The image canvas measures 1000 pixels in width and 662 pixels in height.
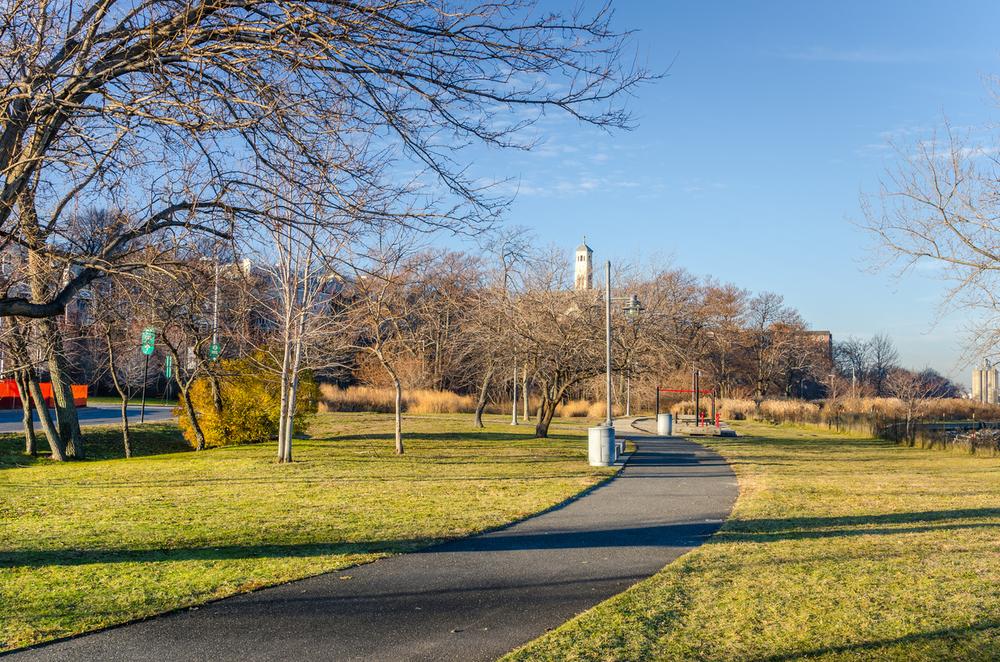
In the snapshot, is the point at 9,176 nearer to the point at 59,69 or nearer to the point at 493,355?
the point at 59,69

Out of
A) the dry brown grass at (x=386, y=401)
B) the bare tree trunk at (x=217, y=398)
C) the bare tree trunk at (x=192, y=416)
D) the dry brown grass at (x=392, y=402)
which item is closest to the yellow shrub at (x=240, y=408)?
the bare tree trunk at (x=217, y=398)

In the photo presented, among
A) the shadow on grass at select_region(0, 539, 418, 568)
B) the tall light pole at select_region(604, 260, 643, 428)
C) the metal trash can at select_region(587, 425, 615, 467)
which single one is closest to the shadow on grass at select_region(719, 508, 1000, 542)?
the shadow on grass at select_region(0, 539, 418, 568)

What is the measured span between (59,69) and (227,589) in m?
4.25

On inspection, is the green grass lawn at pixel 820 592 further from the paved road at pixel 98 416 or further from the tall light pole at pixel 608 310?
the paved road at pixel 98 416

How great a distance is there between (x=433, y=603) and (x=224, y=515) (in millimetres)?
5434

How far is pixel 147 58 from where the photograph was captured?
5867 mm

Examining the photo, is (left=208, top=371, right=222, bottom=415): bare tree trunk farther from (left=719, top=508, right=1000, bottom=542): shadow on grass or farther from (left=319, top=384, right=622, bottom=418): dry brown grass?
(left=319, top=384, right=622, bottom=418): dry brown grass

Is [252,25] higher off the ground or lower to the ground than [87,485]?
higher

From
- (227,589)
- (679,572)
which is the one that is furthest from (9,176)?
(679,572)

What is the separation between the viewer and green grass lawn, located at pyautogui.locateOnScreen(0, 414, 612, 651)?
701cm

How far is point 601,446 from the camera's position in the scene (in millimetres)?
19172

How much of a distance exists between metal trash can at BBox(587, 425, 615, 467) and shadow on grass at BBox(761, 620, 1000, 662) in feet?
42.6

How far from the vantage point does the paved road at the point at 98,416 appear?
31.8 m

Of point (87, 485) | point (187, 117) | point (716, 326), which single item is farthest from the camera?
A: point (716, 326)
